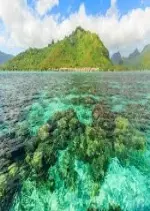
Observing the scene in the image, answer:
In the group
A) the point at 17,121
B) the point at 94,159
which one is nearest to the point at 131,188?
the point at 94,159

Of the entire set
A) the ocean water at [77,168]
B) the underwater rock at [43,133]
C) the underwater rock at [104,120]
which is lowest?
the underwater rock at [104,120]

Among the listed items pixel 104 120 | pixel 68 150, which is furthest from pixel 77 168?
pixel 104 120

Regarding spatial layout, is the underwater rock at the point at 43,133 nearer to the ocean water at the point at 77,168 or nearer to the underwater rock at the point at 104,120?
the ocean water at the point at 77,168

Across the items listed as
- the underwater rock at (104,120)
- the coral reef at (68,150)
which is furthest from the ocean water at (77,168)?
the underwater rock at (104,120)

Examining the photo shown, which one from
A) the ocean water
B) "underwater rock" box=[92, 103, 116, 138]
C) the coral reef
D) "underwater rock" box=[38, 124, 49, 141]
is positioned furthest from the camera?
"underwater rock" box=[92, 103, 116, 138]

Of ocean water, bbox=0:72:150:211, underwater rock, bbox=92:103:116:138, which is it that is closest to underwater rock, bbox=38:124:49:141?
ocean water, bbox=0:72:150:211

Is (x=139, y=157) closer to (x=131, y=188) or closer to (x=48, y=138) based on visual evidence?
(x=131, y=188)

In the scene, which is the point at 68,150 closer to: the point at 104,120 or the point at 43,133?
the point at 43,133

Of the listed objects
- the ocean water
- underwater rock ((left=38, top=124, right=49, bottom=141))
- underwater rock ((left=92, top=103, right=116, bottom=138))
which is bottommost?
underwater rock ((left=92, top=103, right=116, bottom=138))

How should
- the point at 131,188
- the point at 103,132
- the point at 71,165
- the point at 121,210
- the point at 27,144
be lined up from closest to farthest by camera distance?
the point at 121,210 → the point at 131,188 → the point at 71,165 → the point at 27,144 → the point at 103,132

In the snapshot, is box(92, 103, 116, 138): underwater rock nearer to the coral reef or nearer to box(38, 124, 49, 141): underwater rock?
the coral reef

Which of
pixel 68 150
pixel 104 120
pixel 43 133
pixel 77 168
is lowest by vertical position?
pixel 104 120
